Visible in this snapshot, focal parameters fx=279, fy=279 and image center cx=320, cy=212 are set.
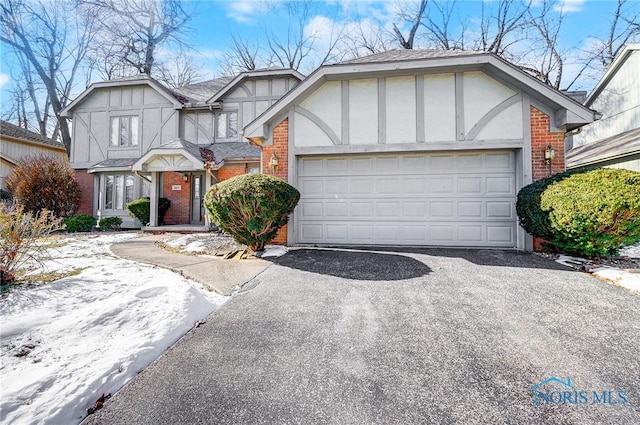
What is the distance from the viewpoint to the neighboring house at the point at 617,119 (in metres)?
9.41

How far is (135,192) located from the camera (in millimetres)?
12688

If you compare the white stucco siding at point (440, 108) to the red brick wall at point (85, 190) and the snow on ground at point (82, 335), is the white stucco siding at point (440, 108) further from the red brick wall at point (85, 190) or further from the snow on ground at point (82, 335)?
the red brick wall at point (85, 190)

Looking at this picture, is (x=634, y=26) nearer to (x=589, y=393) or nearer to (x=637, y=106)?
(x=637, y=106)

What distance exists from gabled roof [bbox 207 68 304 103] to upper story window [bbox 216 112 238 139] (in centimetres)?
81

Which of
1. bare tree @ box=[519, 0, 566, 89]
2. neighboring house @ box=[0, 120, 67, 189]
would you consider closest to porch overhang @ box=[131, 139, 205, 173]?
neighboring house @ box=[0, 120, 67, 189]

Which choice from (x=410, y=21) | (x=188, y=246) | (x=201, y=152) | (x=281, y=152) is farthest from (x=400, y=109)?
(x=410, y=21)

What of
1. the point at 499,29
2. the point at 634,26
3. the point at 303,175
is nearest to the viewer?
the point at 303,175

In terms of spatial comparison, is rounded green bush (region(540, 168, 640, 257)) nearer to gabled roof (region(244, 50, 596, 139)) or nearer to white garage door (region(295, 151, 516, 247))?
white garage door (region(295, 151, 516, 247))

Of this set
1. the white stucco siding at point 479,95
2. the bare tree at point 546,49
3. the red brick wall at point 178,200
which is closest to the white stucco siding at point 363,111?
the white stucco siding at point 479,95

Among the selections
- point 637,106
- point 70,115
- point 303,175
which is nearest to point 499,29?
point 637,106

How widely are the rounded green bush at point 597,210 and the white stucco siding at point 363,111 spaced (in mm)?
3705

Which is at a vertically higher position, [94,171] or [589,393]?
[94,171]

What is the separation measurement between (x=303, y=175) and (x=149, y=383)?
5.52m

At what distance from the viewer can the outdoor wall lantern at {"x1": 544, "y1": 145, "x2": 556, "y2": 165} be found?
19.3ft
